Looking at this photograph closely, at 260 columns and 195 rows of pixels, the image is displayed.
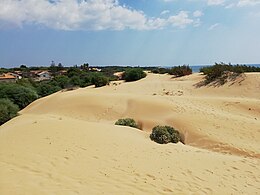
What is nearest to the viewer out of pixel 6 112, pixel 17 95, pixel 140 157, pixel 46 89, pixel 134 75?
pixel 140 157

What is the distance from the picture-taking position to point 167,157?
9438mm

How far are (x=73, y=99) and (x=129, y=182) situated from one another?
18112 mm

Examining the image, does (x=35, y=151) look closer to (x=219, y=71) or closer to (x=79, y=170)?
(x=79, y=170)

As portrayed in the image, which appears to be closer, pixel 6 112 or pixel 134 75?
pixel 6 112

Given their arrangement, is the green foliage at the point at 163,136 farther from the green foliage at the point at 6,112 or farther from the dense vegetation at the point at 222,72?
the dense vegetation at the point at 222,72

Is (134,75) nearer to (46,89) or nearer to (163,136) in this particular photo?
(46,89)

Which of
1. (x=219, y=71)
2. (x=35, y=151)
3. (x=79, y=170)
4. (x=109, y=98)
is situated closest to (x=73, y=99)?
(x=109, y=98)

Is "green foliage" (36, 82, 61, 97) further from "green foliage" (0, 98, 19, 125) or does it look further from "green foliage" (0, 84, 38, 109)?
"green foliage" (0, 98, 19, 125)

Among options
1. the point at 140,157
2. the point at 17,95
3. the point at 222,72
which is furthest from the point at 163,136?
the point at 17,95

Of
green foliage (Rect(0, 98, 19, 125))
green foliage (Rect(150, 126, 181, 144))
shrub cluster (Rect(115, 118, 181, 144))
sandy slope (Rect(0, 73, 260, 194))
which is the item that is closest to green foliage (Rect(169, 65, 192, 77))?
sandy slope (Rect(0, 73, 260, 194))

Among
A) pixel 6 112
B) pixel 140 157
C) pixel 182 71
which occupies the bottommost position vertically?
pixel 6 112

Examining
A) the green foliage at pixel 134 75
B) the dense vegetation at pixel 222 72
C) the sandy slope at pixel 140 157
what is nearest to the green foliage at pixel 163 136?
the sandy slope at pixel 140 157

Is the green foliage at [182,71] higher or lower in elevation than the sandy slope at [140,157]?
higher

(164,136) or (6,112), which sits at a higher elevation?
(164,136)
